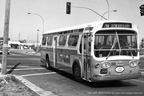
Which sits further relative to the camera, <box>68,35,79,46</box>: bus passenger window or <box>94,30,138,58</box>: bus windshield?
<box>68,35,79,46</box>: bus passenger window

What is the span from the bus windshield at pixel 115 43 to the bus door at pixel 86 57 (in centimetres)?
44

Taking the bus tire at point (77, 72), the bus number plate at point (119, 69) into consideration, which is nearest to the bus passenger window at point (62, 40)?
the bus tire at point (77, 72)

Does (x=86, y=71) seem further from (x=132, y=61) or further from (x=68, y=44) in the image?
(x=68, y=44)

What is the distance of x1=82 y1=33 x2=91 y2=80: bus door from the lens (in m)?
8.39

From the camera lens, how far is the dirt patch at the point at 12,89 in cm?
656

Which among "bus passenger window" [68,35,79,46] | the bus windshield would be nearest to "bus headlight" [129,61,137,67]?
the bus windshield

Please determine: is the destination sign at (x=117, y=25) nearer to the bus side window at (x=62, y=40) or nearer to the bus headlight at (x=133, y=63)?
the bus headlight at (x=133, y=63)

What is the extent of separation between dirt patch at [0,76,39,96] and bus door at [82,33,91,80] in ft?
8.22

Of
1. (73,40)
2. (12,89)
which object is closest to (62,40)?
(73,40)

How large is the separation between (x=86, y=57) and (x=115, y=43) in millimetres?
1274

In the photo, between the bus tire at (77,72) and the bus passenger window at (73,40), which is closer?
the bus tire at (77,72)

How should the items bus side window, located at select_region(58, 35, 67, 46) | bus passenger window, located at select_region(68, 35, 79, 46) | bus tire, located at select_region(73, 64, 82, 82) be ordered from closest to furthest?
bus tire, located at select_region(73, 64, 82, 82) → bus passenger window, located at select_region(68, 35, 79, 46) → bus side window, located at select_region(58, 35, 67, 46)

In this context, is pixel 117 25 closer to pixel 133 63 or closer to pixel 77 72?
pixel 133 63

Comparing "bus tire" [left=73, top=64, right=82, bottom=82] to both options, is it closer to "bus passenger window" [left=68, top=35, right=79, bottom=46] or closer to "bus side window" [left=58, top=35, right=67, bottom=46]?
"bus passenger window" [left=68, top=35, right=79, bottom=46]
